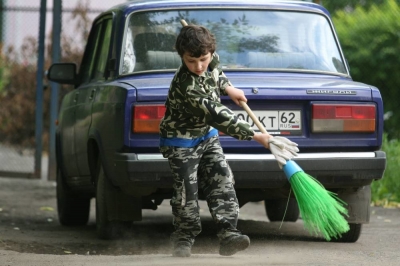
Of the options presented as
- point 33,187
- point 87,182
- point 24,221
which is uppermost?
point 87,182

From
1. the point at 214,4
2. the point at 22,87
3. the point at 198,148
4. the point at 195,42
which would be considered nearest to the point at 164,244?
the point at 198,148

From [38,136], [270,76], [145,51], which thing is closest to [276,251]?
[270,76]

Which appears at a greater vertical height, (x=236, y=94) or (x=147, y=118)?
(x=236, y=94)

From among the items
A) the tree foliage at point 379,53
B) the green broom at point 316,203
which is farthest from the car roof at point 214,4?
the tree foliage at point 379,53

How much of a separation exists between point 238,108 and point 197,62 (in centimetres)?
108

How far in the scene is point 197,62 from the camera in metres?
5.96

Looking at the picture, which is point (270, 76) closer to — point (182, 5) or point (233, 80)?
point (233, 80)

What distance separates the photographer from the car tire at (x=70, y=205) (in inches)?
364

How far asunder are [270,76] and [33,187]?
6276 millimetres

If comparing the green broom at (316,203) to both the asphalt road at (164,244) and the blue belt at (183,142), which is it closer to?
the asphalt road at (164,244)

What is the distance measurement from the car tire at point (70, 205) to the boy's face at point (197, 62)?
340 centimetres

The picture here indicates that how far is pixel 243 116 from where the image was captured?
6.99m

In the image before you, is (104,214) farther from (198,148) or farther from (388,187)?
(388,187)

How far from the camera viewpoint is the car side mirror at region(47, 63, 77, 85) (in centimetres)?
896
